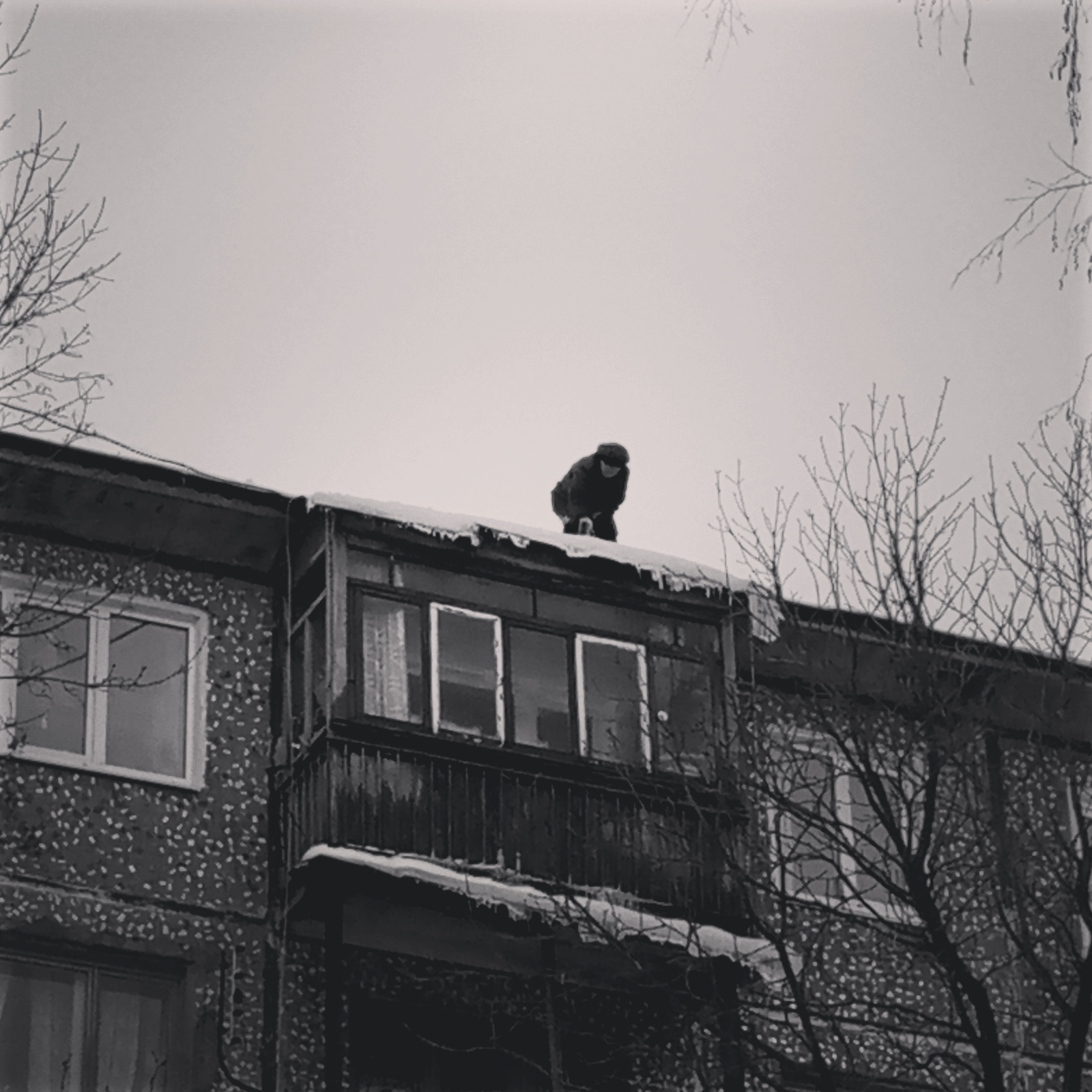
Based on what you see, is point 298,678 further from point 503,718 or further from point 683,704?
point 683,704

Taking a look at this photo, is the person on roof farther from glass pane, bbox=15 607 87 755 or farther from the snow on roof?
glass pane, bbox=15 607 87 755

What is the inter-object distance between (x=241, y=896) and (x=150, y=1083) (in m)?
1.82

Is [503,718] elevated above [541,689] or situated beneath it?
situated beneath

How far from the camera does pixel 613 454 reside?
779 inches

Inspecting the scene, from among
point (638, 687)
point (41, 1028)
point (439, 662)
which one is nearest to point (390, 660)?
point (439, 662)

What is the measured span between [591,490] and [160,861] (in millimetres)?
5280

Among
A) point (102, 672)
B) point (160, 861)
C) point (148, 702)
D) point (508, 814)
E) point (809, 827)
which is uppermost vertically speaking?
→ point (102, 672)

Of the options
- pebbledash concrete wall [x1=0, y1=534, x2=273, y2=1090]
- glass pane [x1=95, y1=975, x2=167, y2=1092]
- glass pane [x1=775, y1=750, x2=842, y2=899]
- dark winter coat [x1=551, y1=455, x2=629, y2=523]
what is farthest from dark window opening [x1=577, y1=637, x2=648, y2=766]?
glass pane [x1=95, y1=975, x2=167, y2=1092]

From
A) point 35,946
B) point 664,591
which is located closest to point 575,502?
point 664,591

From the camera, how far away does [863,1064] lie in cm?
1844

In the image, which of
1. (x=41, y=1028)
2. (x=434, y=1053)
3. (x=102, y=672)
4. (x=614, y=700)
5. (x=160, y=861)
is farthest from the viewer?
(x=614, y=700)

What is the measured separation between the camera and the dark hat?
1977cm

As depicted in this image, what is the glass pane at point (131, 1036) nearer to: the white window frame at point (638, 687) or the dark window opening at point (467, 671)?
the dark window opening at point (467, 671)

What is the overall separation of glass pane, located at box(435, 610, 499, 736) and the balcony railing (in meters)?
0.34
